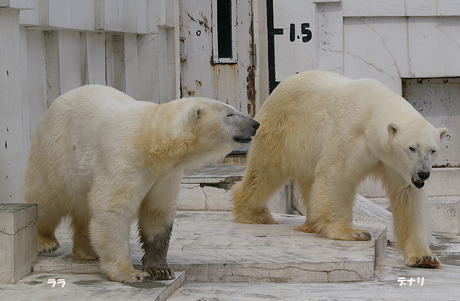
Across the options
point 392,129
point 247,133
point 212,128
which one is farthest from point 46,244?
point 392,129

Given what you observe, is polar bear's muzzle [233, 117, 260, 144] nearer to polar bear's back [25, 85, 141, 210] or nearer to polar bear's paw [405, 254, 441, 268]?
polar bear's back [25, 85, 141, 210]

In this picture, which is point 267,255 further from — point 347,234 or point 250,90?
point 250,90

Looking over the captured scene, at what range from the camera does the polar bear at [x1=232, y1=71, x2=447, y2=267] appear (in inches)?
177

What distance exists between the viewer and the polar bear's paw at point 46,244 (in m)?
4.38

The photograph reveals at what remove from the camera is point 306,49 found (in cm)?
868

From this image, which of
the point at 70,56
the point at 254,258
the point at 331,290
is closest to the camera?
the point at 331,290

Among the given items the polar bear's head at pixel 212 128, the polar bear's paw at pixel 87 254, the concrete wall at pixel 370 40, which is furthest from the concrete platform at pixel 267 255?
the concrete wall at pixel 370 40

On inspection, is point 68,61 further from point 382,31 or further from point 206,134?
point 382,31

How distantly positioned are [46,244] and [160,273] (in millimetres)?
982

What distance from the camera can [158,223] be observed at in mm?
3891

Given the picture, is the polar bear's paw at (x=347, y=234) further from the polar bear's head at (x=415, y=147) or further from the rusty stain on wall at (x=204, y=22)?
the rusty stain on wall at (x=204, y=22)

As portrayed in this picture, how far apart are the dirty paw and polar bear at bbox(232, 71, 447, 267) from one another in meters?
1.56

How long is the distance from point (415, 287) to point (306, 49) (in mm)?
5053

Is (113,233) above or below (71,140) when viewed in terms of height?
below
